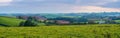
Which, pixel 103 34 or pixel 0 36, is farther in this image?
pixel 103 34

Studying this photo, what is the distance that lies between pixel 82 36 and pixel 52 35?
196 inches

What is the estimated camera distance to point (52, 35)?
43.3m

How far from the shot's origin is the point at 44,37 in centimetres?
4238

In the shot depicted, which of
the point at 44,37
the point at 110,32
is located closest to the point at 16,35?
the point at 44,37

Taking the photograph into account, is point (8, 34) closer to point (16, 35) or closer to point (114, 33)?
point (16, 35)

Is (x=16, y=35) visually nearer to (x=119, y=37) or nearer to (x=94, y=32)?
(x=94, y=32)

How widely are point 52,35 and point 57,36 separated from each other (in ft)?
3.25

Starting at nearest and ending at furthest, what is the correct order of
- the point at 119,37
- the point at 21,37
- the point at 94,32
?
the point at 21,37 < the point at 119,37 < the point at 94,32

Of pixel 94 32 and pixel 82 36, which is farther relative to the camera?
pixel 94 32

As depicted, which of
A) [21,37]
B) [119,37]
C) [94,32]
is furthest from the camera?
[94,32]

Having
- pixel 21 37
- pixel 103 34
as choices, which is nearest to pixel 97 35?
pixel 103 34

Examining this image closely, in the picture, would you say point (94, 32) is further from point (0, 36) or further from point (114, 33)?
point (0, 36)

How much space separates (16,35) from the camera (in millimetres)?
43094

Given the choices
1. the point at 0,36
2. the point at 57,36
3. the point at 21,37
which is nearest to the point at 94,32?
the point at 57,36
